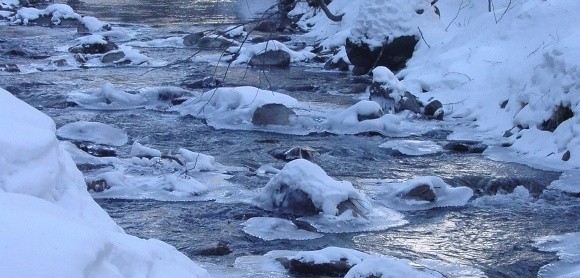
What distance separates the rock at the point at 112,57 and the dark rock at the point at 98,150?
7.54m

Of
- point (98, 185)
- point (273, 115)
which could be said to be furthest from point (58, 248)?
point (273, 115)

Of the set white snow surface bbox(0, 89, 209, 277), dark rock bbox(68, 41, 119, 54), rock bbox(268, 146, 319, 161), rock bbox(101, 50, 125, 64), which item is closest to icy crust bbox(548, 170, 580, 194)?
rock bbox(268, 146, 319, 161)

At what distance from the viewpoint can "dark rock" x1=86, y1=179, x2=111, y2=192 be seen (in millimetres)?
8344

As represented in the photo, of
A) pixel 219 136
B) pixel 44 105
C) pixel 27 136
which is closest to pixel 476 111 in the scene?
pixel 219 136

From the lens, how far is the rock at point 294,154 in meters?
9.90

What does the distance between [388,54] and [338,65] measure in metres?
1.05

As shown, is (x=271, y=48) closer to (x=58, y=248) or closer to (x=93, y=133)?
(x=93, y=133)

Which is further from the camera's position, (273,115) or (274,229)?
(273,115)

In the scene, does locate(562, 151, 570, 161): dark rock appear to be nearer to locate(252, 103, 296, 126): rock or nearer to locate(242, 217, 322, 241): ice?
locate(252, 103, 296, 126): rock

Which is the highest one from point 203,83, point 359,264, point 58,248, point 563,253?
point 58,248

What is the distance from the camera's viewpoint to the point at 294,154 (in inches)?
392

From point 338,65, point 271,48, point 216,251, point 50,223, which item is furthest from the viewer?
point 271,48

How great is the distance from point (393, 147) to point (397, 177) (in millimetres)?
1464

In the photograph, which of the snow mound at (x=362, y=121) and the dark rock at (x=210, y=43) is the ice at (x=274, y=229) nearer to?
the dark rock at (x=210, y=43)
